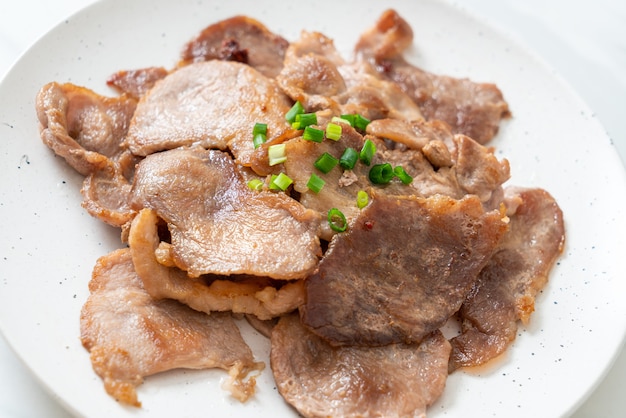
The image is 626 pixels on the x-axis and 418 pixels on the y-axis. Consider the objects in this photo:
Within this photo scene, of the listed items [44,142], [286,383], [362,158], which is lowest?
[286,383]

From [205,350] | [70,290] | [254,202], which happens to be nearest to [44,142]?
[70,290]

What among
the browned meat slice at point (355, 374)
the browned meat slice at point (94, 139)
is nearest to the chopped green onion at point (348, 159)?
the browned meat slice at point (355, 374)

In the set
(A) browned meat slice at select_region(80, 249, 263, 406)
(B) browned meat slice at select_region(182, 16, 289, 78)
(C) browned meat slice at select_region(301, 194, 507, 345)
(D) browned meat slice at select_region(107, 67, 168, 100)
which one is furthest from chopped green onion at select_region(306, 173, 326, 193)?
(D) browned meat slice at select_region(107, 67, 168, 100)

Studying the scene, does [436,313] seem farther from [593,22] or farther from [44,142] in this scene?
[593,22]

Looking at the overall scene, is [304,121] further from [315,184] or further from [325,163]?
[315,184]

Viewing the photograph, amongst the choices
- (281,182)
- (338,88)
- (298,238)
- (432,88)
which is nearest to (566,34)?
(432,88)

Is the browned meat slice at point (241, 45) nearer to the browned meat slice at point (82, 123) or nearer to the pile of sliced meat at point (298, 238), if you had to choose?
the pile of sliced meat at point (298, 238)

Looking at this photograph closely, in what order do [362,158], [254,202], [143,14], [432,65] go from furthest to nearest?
[432,65] → [143,14] → [362,158] → [254,202]
